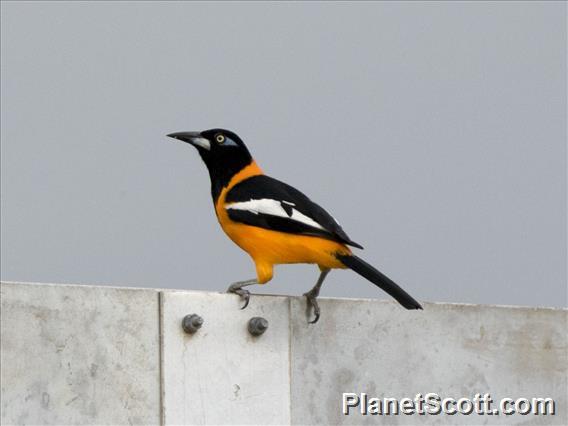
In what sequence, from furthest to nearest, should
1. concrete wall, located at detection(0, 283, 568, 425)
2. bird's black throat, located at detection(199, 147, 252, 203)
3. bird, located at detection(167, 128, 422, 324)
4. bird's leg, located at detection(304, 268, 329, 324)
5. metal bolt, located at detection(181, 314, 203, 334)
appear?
bird's black throat, located at detection(199, 147, 252, 203) → bird, located at detection(167, 128, 422, 324) → bird's leg, located at detection(304, 268, 329, 324) → metal bolt, located at detection(181, 314, 203, 334) → concrete wall, located at detection(0, 283, 568, 425)

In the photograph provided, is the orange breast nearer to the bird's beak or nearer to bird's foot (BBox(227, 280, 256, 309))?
bird's foot (BBox(227, 280, 256, 309))

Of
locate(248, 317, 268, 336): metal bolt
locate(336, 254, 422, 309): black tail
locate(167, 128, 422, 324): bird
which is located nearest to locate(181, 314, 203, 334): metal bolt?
locate(248, 317, 268, 336): metal bolt

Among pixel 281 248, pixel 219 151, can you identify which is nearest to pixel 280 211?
pixel 281 248

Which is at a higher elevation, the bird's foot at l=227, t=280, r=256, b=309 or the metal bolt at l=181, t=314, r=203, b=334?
the bird's foot at l=227, t=280, r=256, b=309

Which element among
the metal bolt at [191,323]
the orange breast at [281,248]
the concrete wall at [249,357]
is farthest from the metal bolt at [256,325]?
the orange breast at [281,248]

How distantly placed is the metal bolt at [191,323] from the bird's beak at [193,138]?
263cm

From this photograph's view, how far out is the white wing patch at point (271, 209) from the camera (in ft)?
29.6

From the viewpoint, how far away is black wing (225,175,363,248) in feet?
29.5

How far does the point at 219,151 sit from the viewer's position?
10055 mm

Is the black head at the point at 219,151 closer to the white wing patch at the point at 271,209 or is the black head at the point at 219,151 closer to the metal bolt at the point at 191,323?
the white wing patch at the point at 271,209

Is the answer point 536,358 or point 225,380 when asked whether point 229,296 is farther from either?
point 536,358

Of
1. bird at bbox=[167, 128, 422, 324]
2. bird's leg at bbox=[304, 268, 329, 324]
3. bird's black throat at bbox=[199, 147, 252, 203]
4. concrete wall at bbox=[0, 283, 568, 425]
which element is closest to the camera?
concrete wall at bbox=[0, 283, 568, 425]

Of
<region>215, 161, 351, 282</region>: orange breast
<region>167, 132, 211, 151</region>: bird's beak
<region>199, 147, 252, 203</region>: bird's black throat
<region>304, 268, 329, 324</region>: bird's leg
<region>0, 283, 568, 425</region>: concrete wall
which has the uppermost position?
<region>167, 132, 211, 151</region>: bird's beak

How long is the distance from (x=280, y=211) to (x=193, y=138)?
1294 millimetres
